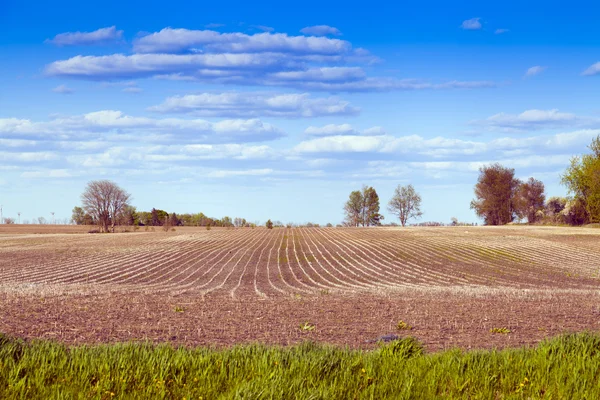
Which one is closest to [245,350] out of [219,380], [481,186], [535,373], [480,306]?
[219,380]

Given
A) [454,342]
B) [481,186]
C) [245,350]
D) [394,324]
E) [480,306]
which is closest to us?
[245,350]

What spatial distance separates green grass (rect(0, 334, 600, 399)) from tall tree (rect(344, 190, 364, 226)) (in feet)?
484

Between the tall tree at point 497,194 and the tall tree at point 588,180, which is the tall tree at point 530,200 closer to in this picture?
the tall tree at point 497,194

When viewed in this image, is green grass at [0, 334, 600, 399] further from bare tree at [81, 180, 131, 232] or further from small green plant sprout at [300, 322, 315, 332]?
bare tree at [81, 180, 131, 232]

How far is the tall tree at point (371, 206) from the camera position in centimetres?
15662

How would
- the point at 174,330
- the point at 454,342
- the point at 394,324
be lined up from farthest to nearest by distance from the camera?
the point at 394,324, the point at 174,330, the point at 454,342

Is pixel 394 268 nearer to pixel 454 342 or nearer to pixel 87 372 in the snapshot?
pixel 454 342

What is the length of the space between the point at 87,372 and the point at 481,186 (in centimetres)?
12934

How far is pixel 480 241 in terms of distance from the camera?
226 feet

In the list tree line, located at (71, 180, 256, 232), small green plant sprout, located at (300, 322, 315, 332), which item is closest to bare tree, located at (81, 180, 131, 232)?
tree line, located at (71, 180, 256, 232)

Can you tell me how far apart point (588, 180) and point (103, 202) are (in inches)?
3692

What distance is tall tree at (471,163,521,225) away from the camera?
12938 centimetres

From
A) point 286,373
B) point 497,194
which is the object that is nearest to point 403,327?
point 286,373

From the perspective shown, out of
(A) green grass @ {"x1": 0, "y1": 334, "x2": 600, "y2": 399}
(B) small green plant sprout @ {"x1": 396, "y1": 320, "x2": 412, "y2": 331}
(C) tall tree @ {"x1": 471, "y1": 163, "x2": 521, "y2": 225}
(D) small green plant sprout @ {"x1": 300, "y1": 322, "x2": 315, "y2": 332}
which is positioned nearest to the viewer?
(A) green grass @ {"x1": 0, "y1": 334, "x2": 600, "y2": 399}
